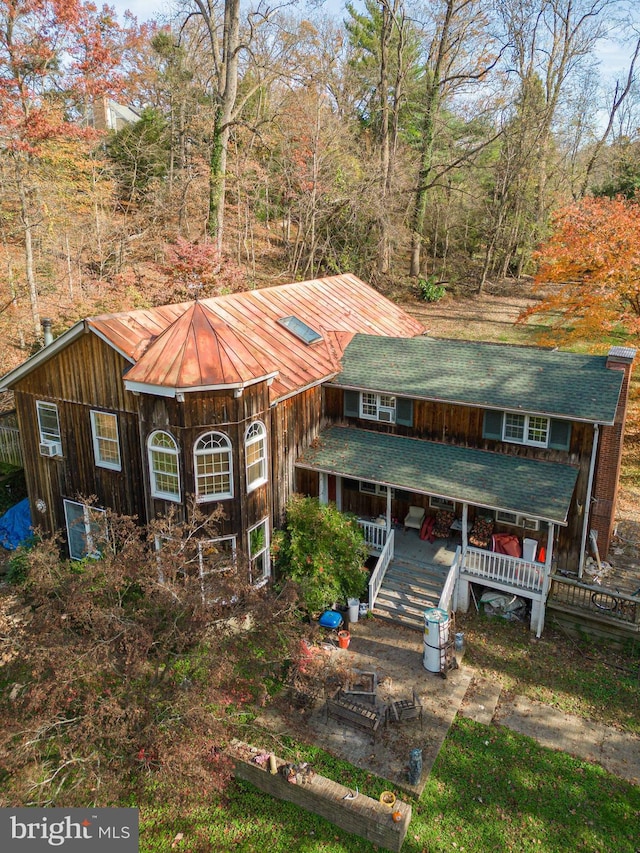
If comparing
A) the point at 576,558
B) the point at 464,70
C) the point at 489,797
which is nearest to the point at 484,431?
the point at 576,558

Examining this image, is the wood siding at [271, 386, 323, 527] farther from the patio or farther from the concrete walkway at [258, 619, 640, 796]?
the concrete walkway at [258, 619, 640, 796]

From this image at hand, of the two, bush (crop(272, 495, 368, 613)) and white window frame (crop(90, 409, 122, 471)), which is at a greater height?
white window frame (crop(90, 409, 122, 471))

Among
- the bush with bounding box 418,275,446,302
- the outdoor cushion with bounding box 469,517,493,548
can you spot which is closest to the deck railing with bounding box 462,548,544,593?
the outdoor cushion with bounding box 469,517,493,548

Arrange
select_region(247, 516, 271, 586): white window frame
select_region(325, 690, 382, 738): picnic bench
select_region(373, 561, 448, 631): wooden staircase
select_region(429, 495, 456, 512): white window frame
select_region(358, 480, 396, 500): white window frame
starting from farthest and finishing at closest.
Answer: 1. select_region(358, 480, 396, 500): white window frame
2. select_region(429, 495, 456, 512): white window frame
3. select_region(373, 561, 448, 631): wooden staircase
4. select_region(247, 516, 271, 586): white window frame
5. select_region(325, 690, 382, 738): picnic bench

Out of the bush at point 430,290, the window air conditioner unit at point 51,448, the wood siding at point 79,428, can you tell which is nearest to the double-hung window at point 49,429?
the window air conditioner unit at point 51,448

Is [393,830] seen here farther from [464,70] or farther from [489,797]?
[464,70]

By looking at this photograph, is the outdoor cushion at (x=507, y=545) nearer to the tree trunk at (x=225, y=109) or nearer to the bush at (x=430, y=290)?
the tree trunk at (x=225, y=109)
